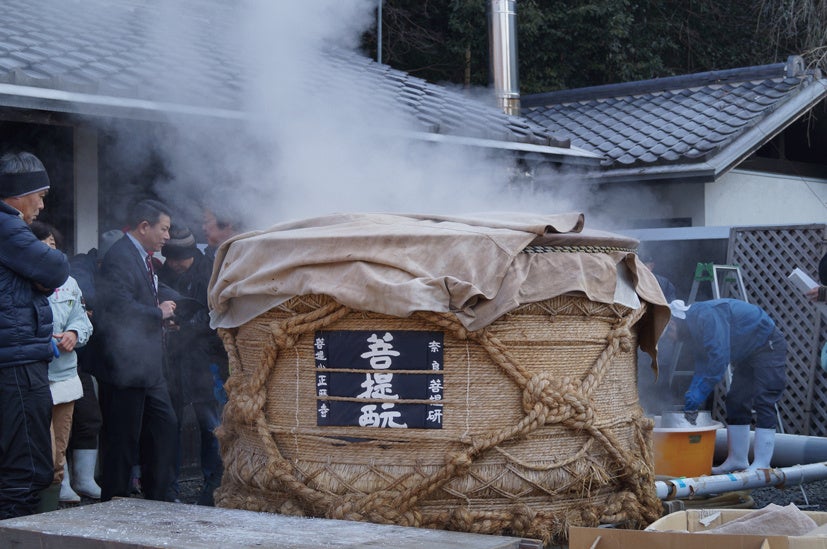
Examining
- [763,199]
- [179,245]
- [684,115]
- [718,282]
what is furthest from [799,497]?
[684,115]

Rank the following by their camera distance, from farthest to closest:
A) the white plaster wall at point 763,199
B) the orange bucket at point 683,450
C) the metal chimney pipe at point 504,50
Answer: the metal chimney pipe at point 504,50, the white plaster wall at point 763,199, the orange bucket at point 683,450

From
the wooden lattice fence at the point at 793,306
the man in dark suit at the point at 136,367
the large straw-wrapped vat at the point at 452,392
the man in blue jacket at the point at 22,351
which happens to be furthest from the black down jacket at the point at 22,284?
the wooden lattice fence at the point at 793,306

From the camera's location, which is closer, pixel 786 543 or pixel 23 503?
pixel 786 543

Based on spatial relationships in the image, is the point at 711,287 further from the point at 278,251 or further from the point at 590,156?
the point at 278,251

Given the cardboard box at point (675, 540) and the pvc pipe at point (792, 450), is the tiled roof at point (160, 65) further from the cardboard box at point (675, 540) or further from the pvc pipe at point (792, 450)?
the cardboard box at point (675, 540)

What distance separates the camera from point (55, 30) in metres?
7.60

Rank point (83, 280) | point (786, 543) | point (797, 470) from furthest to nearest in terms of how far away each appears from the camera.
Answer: point (83, 280) < point (797, 470) < point (786, 543)

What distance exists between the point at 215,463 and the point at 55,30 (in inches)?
145

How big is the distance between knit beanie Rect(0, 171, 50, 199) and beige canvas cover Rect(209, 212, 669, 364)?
55.3 inches

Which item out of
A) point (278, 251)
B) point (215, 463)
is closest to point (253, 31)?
point (215, 463)

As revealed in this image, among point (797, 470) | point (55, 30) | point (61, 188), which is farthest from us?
point (55, 30)

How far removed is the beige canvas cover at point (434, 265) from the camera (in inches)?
136

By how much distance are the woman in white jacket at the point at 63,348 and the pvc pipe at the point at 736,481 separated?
324 cm

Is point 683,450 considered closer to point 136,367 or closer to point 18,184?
point 136,367
